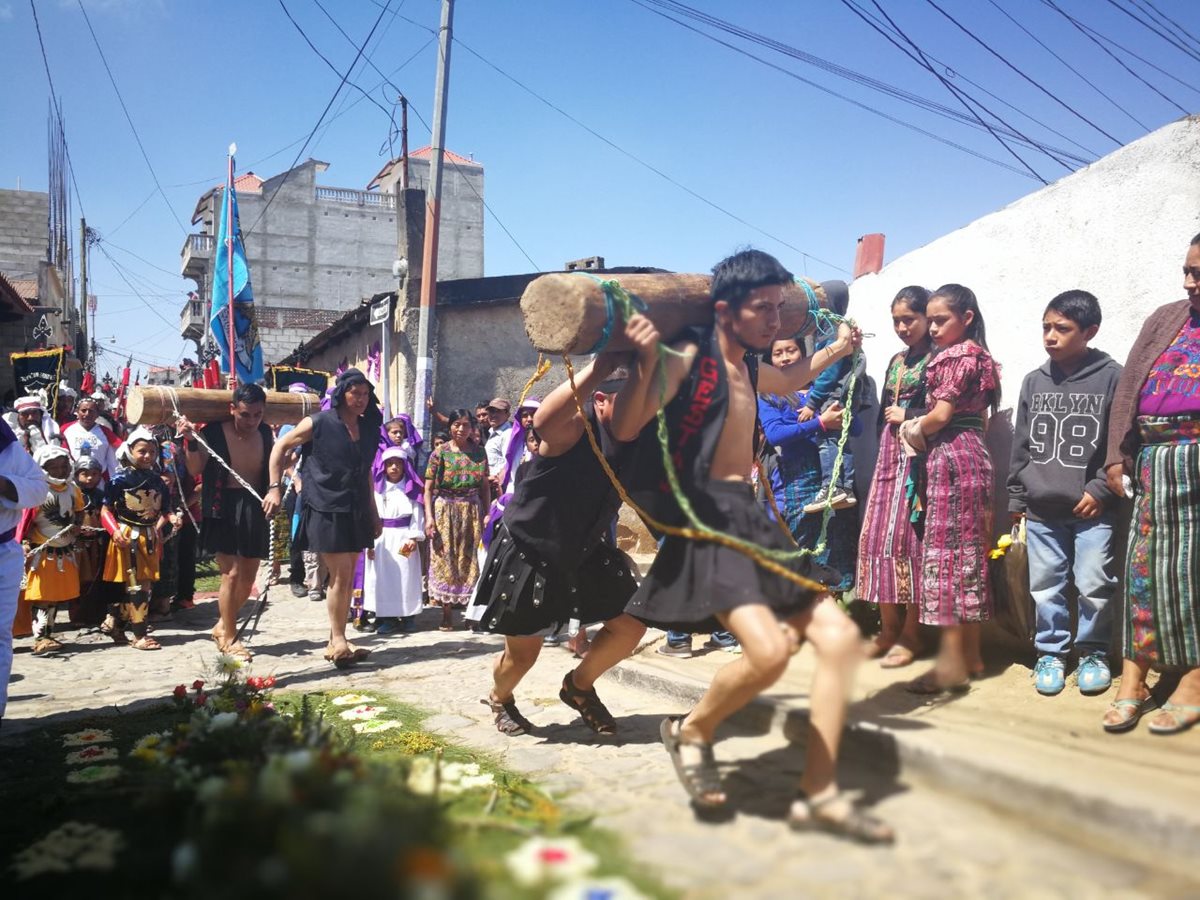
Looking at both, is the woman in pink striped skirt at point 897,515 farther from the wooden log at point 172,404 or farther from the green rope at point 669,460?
the wooden log at point 172,404

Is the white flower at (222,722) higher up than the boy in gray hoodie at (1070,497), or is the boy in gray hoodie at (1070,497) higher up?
the boy in gray hoodie at (1070,497)

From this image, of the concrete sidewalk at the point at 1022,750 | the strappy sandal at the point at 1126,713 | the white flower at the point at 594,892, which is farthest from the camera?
the strappy sandal at the point at 1126,713

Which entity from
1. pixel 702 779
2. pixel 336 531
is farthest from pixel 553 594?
pixel 336 531

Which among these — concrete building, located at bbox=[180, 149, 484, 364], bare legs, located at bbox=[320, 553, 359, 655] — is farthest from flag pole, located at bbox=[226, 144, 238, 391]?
concrete building, located at bbox=[180, 149, 484, 364]

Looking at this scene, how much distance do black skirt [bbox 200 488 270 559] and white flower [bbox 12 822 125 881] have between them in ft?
12.9

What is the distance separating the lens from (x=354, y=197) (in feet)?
139

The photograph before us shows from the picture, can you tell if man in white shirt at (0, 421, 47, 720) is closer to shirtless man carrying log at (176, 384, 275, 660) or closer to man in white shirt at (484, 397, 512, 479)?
shirtless man carrying log at (176, 384, 275, 660)

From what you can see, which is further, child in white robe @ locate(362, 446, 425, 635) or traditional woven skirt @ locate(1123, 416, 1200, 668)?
child in white robe @ locate(362, 446, 425, 635)

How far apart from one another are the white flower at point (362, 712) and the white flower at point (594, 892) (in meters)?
2.93

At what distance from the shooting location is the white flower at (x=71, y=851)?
2.73 metres

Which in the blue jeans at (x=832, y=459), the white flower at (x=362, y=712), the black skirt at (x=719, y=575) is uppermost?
the blue jeans at (x=832, y=459)

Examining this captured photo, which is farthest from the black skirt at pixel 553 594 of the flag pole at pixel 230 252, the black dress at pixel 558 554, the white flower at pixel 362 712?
the flag pole at pixel 230 252

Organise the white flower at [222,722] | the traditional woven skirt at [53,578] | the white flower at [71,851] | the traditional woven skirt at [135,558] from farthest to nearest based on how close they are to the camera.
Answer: the traditional woven skirt at [135,558] < the traditional woven skirt at [53,578] < the white flower at [222,722] < the white flower at [71,851]

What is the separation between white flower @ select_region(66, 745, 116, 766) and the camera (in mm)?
4105
